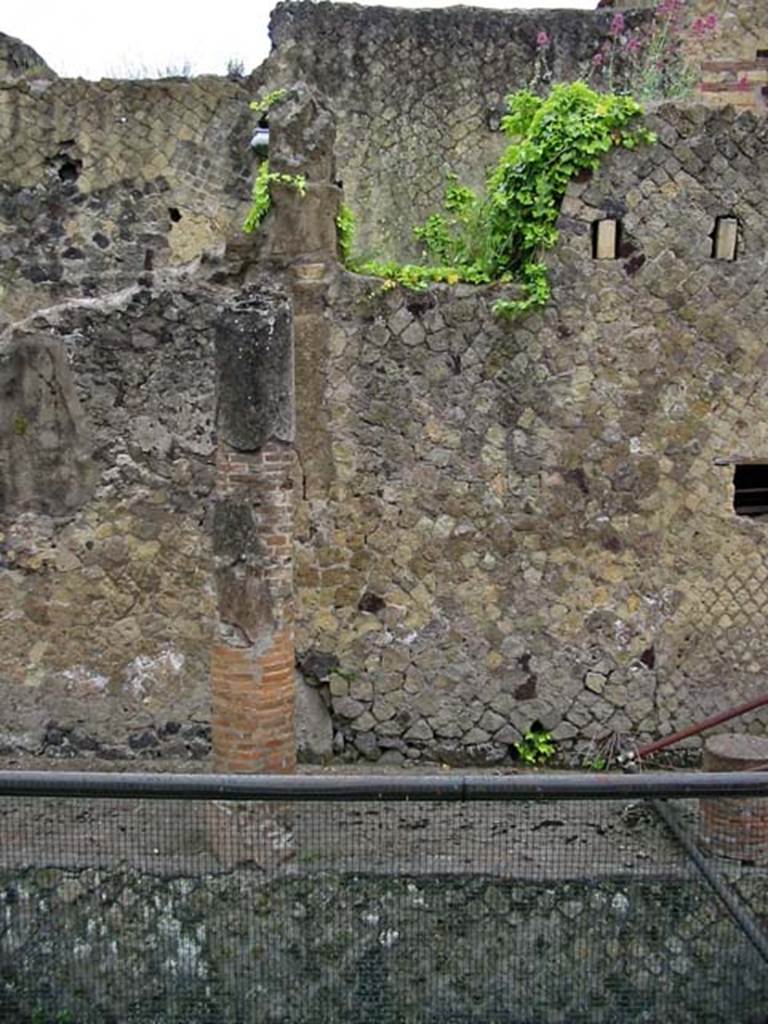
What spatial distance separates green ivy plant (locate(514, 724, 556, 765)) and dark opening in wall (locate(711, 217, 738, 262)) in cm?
301

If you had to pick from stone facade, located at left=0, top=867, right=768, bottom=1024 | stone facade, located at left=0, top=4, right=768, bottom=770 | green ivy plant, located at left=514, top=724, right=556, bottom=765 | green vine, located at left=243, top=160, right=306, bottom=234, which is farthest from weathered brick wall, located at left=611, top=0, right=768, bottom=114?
stone facade, located at left=0, top=867, right=768, bottom=1024

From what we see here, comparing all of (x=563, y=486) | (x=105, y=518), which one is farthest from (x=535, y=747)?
(x=105, y=518)

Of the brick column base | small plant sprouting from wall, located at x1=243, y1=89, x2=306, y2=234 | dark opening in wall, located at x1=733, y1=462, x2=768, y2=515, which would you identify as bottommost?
the brick column base

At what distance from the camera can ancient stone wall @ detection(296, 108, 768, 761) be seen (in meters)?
6.29

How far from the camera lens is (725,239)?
6.36 meters

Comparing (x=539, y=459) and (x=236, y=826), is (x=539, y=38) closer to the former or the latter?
(x=539, y=459)

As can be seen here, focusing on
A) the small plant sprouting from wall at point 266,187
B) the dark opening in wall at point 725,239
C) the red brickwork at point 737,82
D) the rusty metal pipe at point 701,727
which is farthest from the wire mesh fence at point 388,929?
the red brickwork at point 737,82

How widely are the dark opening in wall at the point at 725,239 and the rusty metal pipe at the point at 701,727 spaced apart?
2580 mm

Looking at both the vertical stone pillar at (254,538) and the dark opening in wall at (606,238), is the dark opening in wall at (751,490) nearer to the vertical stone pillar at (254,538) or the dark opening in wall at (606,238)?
the dark opening in wall at (606,238)

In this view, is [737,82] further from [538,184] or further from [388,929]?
[388,929]

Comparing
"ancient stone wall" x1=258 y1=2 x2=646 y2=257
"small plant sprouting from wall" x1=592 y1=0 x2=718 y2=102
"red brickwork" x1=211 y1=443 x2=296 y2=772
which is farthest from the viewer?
"ancient stone wall" x1=258 y1=2 x2=646 y2=257

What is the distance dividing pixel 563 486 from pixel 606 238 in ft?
4.84

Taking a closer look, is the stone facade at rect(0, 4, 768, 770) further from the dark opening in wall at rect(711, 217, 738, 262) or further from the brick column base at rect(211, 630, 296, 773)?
the brick column base at rect(211, 630, 296, 773)

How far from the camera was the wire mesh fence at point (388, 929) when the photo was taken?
3.86m
